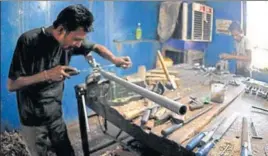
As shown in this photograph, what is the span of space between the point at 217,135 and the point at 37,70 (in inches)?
30.7

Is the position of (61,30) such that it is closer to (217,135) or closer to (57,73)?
(57,73)

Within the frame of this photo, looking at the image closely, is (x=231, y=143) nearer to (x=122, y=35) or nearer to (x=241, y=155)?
(x=241, y=155)

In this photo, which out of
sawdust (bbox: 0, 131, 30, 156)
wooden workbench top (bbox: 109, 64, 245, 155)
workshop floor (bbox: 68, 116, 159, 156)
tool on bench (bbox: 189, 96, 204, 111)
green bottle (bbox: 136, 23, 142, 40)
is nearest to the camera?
wooden workbench top (bbox: 109, 64, 245, 155)

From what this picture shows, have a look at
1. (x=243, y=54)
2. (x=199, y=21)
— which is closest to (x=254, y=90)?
(x=243, y=54)

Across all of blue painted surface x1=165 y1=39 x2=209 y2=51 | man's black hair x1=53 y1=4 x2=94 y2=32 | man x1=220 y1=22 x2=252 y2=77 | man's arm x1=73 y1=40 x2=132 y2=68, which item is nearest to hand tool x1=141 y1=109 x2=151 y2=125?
man's arm x1=73 y1=40 x2=132 y2=68

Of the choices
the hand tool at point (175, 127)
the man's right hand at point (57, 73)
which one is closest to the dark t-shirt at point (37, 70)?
the man's right hand at point (57, 73)

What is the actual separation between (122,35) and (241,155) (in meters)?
1.85

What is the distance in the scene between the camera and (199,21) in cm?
256

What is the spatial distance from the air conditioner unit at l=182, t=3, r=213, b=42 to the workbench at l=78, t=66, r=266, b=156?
1.08 m

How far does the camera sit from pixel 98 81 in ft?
4.20

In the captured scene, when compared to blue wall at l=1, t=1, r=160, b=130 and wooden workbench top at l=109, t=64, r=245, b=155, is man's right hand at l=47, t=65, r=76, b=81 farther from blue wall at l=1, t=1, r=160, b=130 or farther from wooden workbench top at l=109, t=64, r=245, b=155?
A: blue wall at l=1, t=1, r=160, b=130

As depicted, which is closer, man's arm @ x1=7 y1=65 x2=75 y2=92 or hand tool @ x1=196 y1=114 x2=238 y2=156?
hand tool @ x1=196 y1=114 x2=238 y2=156

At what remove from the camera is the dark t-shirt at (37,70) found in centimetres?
105

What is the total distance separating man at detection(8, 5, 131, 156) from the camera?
101 cm
